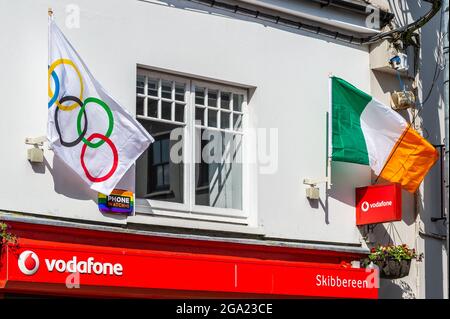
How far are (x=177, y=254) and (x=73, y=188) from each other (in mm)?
1639

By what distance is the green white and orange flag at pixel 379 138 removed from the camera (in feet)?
54.3

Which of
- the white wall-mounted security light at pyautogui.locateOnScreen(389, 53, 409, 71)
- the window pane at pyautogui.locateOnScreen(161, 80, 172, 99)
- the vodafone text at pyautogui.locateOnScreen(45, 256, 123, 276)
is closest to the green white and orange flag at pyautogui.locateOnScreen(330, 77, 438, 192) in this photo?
the white wall-mounted security light at pyautogui.locateOnScreen(389, 53, 409, 71)

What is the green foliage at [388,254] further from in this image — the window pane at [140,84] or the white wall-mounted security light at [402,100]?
the window pane at [140,84]

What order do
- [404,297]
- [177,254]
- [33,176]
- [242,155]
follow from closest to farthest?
1. [33,176]
2. [177,254]
3. [242,155]
4. [404,297]

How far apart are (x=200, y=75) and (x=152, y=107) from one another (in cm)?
85

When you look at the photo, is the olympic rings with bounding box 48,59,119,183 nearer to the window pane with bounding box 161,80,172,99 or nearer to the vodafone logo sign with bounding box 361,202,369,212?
the window pane with bounding box 161,80,172,99

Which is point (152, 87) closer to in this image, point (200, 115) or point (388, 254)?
point (200, 115)

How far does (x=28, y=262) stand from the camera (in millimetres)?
13117

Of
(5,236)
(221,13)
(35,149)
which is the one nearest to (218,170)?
(221,13)

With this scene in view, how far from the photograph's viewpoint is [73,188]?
46.3 feet

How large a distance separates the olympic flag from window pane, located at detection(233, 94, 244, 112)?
6.58 ft

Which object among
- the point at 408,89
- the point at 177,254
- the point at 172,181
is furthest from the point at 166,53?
the point at 408,89

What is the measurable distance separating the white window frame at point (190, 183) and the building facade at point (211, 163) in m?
0.02

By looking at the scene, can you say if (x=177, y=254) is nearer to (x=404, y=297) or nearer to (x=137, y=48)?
(x=137, y=48)
